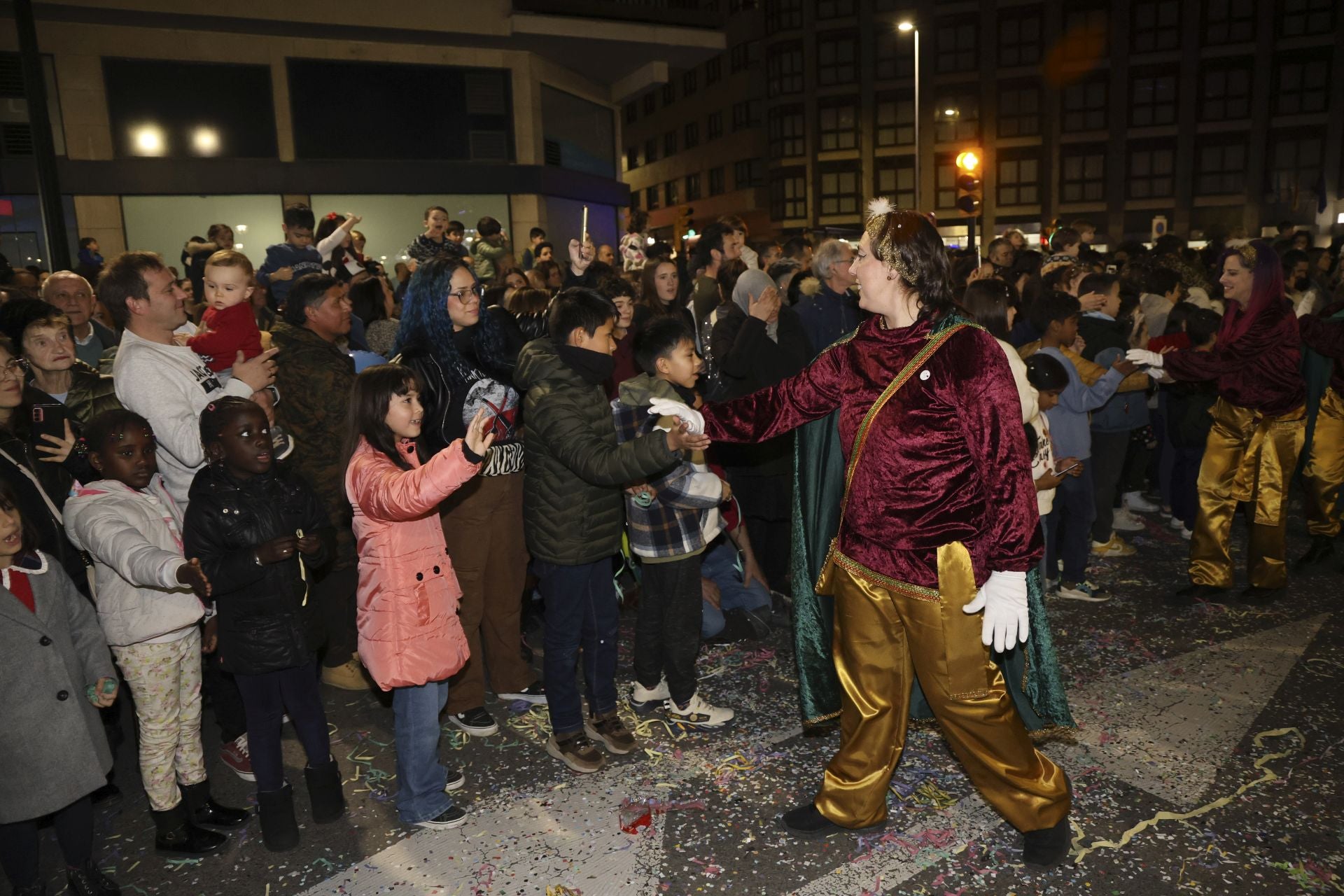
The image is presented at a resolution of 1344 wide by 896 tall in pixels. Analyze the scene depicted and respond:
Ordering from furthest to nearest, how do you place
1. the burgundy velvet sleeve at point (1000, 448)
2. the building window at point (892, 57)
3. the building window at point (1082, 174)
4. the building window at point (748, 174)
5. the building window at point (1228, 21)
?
the building window at point (748, 174)
the building window at point (892, 57)
the building window at point (1082, 174)
the building window at point (1228, 21)
the burgundy velvet sleeve at point (1000, 448)

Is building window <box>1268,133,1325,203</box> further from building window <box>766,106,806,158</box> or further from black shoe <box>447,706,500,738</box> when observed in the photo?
black shoe <box>447,706,500,738</box>

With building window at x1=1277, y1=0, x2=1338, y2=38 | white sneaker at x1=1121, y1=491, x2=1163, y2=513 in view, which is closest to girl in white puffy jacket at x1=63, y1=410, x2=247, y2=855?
white sneaker at x1=1121, y1=491, x2=1163, y2=513

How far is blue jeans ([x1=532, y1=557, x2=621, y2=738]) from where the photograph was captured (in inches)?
167

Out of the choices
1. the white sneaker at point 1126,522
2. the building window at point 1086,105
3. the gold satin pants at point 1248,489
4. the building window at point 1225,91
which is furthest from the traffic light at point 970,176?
the building window at point 1225,91

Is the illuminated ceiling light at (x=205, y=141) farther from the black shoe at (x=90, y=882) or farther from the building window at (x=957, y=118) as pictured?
the building window at (x=957, y=118)

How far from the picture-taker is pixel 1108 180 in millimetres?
41781

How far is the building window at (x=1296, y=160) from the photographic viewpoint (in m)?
39.0

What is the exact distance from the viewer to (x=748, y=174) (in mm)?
48531

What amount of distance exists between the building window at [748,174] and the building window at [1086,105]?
48.0 ft

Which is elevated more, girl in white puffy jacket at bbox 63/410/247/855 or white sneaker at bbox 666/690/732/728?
girl in white puffy jacket at bbox 63/410/247/855

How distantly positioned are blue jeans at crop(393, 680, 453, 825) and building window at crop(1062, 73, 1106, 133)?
4538 centimetres

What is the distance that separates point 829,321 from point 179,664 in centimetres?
509

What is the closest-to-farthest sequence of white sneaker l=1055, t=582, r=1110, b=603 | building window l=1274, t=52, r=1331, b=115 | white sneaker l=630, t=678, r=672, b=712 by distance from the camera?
white sneaker l=630, t=678, r=672, b=712 → white sneaker l=1055, t=582, r=1110, b=603 → building window l=1274, t=52, r=1331, b=115

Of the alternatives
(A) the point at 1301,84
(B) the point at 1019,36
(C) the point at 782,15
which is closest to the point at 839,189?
(C) the point at 782,15
